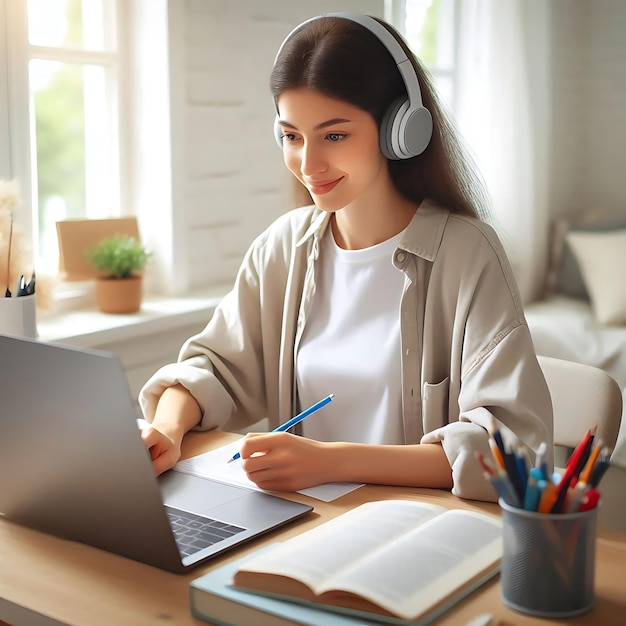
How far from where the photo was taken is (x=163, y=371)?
1.52 metres

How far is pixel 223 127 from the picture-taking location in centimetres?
253

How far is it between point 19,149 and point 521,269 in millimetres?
2294

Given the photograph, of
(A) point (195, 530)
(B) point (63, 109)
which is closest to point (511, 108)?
(B) point (63, 109)

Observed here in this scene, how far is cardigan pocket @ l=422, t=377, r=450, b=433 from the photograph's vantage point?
144 cm

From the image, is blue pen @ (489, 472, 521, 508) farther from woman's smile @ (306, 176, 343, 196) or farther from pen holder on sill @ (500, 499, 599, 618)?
woman's smile @ (306, 176, 343, 196)

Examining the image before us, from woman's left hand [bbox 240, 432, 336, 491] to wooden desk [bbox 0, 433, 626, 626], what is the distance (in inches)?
3.4

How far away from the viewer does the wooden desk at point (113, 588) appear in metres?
0.87

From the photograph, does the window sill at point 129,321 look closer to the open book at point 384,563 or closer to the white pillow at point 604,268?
the open book at point 384,563

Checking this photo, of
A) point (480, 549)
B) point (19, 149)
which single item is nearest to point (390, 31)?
point (480, 549)

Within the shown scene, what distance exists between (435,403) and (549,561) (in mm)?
609

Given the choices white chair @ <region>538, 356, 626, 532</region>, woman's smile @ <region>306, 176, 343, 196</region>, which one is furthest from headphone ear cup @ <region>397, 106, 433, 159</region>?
white chair @ <region>538, 356, 626, 532</region>

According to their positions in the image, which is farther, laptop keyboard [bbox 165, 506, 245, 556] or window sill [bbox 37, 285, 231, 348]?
window sill [bbox 37, 285, 231, 348]

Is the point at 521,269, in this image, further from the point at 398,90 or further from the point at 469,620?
the point at 469,620

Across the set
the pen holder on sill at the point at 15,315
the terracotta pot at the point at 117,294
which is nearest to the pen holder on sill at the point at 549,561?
the pen holder on sill at the point at 15,315
